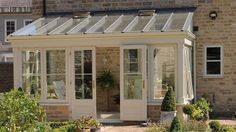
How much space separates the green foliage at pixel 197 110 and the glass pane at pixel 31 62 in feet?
18.7

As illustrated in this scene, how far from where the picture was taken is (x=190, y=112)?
1642 cm

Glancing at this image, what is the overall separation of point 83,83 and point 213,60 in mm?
5541

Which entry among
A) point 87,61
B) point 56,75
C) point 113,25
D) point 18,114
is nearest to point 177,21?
point 113,25

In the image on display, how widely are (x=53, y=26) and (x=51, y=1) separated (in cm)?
279

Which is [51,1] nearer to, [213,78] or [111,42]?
[111,42]

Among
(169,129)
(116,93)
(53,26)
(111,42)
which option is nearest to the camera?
(169,129)

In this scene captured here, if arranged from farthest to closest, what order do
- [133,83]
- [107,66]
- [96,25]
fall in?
[107,66]
[96,25]
[133,83]

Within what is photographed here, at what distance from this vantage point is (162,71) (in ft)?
57.7

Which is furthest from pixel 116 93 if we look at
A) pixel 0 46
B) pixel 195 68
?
pixel 0 46

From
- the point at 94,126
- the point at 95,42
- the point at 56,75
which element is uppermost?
the point at 95,42

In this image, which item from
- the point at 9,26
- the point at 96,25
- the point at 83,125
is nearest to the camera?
the point at 83,125

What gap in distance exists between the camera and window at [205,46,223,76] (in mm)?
20062

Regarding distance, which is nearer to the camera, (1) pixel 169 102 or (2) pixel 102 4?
(1) pixel 169 102

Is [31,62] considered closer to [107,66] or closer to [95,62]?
[95,62]
